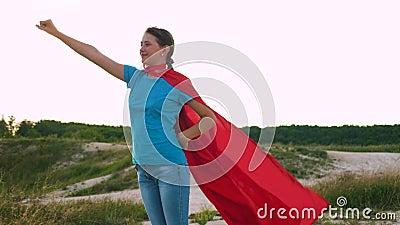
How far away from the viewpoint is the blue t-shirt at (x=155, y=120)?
3395mm

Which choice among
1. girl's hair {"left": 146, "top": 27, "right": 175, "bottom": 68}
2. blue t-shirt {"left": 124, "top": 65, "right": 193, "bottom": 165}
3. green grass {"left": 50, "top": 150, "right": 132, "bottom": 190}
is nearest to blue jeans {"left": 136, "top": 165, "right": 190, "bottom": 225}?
blue t-shirt {"left": 124, "top": 65, "right": 193, "bottom": 165}

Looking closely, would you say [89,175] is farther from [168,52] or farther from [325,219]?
[168,52]

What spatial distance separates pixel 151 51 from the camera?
3469mm

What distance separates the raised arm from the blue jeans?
604mm

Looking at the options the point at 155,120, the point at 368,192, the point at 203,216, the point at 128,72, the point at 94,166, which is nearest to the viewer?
the point at 155,120

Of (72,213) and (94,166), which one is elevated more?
(94,166)

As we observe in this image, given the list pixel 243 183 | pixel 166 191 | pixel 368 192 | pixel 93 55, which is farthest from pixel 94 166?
pixel 166 191

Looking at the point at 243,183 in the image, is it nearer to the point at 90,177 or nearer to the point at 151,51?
the point at 151,51

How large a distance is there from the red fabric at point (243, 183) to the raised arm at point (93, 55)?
36.8 inches

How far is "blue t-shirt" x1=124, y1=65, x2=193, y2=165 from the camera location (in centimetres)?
339

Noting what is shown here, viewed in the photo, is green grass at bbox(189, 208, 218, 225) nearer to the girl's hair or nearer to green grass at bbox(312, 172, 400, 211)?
green grass at bbox(312, 172, 400, 211)

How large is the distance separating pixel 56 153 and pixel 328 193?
15024 mm

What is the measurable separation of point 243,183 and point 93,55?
1657mm

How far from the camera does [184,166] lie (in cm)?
341
